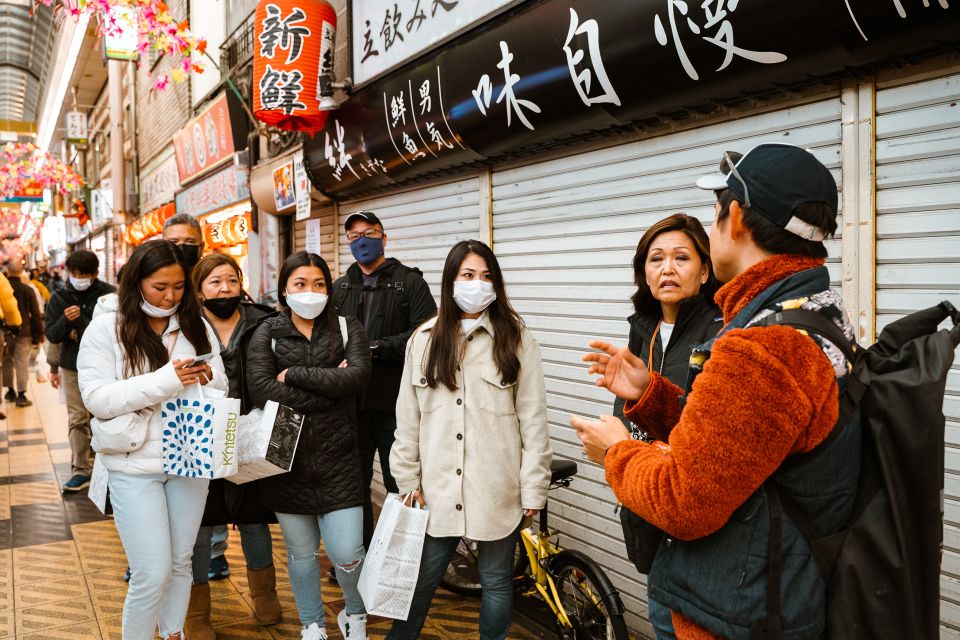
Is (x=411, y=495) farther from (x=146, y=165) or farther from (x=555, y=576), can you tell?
(x=146, y=165)

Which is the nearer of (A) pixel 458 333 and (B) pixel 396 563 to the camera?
(B) pixel 396 563

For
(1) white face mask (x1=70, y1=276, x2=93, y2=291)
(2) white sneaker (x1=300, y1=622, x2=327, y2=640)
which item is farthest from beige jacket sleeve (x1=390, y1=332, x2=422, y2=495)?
(1) white face mask (x1=70, y1=276, x2=93, y2=291)

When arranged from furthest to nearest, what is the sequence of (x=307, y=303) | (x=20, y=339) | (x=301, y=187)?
(x=20, y=339) → (x=301, y=187) → (x=307, y=303)

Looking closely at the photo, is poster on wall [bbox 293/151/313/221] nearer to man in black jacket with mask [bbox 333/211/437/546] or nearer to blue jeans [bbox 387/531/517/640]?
man in black jacket with mask [bbox 333/211/437/546]

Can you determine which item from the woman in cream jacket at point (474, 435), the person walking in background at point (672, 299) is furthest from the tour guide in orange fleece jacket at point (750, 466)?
the woman in cream jacket at point (474, 435)

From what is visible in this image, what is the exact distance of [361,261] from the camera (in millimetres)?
4949

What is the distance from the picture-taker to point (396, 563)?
313 cm

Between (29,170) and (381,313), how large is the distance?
83.6 ft

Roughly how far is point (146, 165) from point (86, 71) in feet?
24.1

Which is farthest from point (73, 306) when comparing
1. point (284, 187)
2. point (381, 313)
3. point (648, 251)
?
point (648, 251)

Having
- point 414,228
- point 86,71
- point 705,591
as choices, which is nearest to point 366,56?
point 414,228

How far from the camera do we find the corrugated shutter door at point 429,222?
5914mm

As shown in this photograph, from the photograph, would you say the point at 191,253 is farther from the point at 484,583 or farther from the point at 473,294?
the point at 484,583

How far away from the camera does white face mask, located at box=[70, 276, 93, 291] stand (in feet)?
21.4
